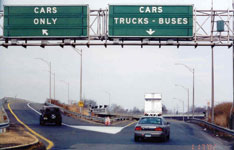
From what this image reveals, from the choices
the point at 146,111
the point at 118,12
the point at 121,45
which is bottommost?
the point at 146,111

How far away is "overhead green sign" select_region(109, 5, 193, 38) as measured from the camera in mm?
23781

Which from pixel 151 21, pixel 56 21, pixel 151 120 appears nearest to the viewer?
pixel 151 21

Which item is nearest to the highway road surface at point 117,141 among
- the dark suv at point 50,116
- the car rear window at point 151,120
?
the car rear window at point 151,120

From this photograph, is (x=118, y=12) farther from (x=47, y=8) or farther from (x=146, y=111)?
(x=146, y=111)

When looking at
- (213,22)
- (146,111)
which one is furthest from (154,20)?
(146,111)

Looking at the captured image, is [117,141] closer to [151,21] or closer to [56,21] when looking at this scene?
[151,21]

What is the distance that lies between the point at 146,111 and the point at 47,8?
87.6ft

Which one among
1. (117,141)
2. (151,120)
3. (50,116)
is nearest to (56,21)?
(117,141)

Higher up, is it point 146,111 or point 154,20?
point 154,20

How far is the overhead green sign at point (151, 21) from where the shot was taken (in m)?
23.8

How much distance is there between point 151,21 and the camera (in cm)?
2380

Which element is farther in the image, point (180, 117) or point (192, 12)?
point (180, 117)

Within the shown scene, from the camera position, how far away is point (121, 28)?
24.0m

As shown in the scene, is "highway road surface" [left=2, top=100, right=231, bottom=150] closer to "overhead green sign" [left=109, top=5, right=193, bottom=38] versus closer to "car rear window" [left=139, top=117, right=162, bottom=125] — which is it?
"car rear window" [left=139, top=117, right=162, bottom=125]
